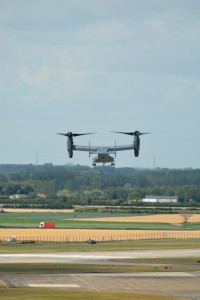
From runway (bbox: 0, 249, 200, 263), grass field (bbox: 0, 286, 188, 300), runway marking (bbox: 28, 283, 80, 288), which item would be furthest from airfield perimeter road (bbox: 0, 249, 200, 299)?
grass field (bbox: 0, 286, 188, 300)

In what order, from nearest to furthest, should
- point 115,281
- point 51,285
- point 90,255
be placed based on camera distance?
point 51,285 → point 115,281 → point 90,255

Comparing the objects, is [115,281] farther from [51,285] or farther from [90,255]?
[90,255]

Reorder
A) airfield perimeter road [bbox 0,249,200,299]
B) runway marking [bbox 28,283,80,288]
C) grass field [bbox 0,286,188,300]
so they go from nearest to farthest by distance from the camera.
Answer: grass field [bbox 0,286,188,300] → airfield perimeter road [bbox 0,249,200,299] → runway marking [bbox 28,283,80,288]

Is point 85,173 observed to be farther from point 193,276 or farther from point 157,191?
point 193,276

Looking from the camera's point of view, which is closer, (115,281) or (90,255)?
(115,281)

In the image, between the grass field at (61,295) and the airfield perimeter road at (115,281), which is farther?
the airfield perimeter road at (115,281)

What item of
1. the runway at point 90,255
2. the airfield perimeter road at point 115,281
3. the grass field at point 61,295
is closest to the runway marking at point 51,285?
the airfield perimeter road at point 115,281

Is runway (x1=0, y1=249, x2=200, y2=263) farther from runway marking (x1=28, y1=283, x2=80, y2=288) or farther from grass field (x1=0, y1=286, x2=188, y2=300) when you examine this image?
grass field (x1=0, y1=286, x2=188, y2=300)

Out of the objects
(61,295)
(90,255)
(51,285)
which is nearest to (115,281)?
(51,285)

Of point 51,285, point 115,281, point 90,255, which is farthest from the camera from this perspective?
point 90,255

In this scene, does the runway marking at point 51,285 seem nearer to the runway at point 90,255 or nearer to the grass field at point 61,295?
the grass field at point 61,295

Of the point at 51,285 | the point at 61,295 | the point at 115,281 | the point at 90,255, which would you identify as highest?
the point at 90,255

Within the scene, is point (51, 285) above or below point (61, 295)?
above
